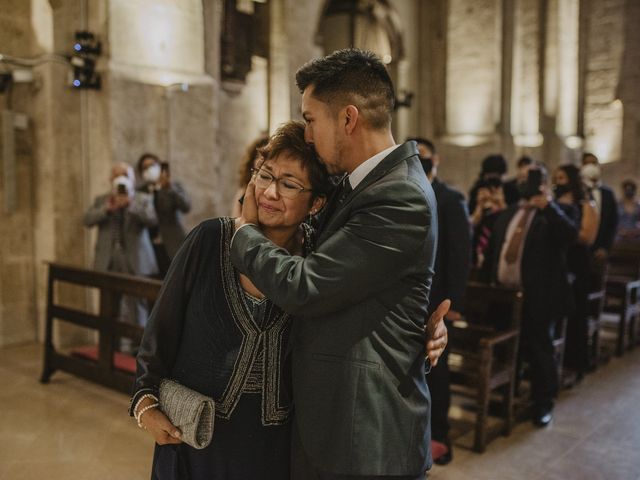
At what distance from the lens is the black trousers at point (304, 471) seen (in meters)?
1.60

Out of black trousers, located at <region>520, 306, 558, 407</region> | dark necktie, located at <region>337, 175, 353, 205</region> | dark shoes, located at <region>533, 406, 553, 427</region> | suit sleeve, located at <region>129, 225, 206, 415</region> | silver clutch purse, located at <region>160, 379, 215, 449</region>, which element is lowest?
dark shoes, located at <region>533, 406, 553, 427</region>

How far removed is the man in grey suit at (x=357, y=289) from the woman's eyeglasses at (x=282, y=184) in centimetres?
4

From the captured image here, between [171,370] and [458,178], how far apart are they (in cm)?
956

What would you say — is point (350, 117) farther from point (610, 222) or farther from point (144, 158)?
point (610, 222)

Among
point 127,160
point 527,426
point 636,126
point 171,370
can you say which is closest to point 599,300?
point 527,426

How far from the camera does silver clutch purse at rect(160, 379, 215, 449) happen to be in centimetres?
166

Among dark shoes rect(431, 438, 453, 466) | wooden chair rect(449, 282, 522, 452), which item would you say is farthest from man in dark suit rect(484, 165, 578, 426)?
dark shoes rect(431, 438, 453, 466)

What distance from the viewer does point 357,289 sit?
1517mm

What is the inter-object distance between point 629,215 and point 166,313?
30.6ft

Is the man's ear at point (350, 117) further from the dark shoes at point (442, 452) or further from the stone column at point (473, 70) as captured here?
the stone column at point (473, 70)

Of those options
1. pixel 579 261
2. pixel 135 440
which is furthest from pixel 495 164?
pixel 135 440

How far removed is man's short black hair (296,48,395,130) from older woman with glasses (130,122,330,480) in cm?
14

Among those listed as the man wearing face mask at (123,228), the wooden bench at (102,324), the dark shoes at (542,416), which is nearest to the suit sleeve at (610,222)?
the dark shoes at (542,416)

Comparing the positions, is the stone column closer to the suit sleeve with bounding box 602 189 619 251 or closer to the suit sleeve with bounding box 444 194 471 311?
the suit sleeve with bounding box 602 189 619 251
